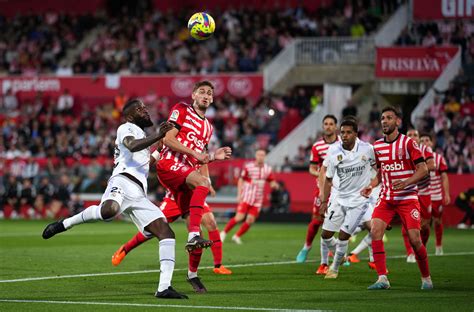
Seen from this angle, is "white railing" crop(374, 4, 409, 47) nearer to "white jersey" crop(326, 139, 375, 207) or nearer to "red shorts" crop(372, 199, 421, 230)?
"white jersey" crop(326, 139, 375, 207)

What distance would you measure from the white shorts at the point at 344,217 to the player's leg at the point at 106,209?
165 inches

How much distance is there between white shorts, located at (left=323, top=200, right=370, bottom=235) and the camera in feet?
50.0

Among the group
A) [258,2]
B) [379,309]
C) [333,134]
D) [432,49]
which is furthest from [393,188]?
[258,2]

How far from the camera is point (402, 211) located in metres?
13.9

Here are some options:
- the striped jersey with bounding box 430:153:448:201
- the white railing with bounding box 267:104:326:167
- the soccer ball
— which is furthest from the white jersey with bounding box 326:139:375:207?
the white railing with bounding box 267:104:326:167

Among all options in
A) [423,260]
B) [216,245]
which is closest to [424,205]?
[216,245]

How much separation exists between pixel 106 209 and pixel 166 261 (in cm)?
94

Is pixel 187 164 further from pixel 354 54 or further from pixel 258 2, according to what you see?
pixel 258 2

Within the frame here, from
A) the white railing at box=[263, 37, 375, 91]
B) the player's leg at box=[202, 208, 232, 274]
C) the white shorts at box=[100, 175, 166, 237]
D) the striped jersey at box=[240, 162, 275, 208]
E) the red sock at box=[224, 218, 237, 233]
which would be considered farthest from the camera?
the white railing at box=[263, 37, 375, 91]

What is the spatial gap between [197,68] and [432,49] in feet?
35.1

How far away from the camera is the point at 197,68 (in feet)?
144

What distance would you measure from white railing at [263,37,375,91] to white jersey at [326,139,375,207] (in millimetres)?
25417

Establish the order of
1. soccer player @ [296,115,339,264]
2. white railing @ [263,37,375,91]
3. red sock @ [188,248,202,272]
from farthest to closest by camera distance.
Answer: white railing @ [263,37,375,91] < soccer player @ [296,115,339,264] < red sock @ [188,248,202,272]

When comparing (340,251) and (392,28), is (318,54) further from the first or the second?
(340,251)
